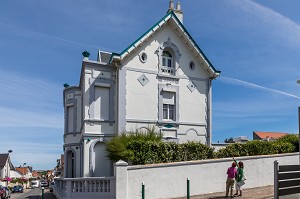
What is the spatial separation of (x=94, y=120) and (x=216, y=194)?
8813 mm

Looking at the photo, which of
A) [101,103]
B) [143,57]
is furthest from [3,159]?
[143,57]

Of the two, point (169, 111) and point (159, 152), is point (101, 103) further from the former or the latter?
point (159, 152)

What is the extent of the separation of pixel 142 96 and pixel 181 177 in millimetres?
7854

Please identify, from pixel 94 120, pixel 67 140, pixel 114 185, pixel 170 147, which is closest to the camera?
pixel 114 185

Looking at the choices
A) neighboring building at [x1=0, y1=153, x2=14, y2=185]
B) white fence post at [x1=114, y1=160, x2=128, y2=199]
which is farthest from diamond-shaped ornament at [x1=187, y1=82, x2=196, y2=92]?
neighboring building at [x1=0, y1=153, x2=14, y2=185]

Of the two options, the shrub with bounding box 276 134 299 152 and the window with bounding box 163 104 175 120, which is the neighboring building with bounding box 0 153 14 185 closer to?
the window with bounding box 163 104 175 120

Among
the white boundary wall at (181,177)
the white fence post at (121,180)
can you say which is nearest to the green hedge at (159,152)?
the white boundary wall at (181,177)

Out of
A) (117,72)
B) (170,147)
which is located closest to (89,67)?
(117,72)

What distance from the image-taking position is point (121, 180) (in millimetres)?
14438

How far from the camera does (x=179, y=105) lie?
23734 millimetres

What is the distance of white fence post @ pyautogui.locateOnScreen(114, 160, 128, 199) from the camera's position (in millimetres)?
14367

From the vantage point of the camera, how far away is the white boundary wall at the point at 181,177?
14656 millimetres

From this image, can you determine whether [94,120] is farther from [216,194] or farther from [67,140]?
[216,194]

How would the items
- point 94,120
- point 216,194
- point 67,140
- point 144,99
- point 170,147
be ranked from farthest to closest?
point 67,140, point 144,99, point 94,120, point 170,147, point 216,194
